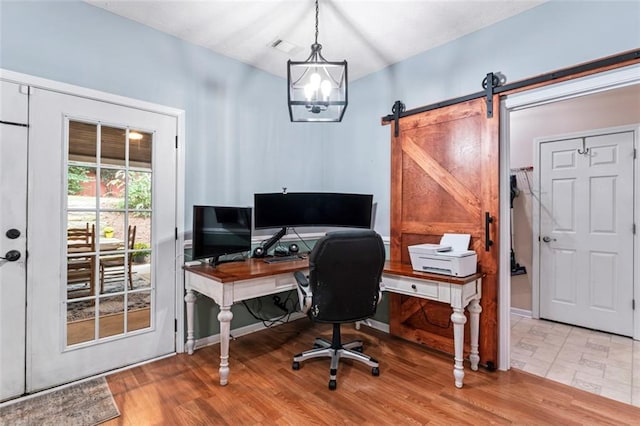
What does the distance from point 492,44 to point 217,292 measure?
9.36 feet

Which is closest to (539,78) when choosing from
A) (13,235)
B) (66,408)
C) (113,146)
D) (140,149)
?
(140,149)

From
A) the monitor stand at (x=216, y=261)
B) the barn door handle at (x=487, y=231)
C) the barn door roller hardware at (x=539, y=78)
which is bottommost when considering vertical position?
the monitor stand at (x=216, y=261)

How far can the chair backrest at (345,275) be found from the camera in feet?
6.79

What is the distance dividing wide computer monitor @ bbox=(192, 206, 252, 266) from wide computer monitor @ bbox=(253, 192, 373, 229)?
370 mm

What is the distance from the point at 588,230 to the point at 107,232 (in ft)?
14.9

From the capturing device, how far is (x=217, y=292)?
2.20 m

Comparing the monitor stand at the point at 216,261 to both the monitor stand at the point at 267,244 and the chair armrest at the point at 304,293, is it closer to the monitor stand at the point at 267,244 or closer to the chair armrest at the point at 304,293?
the monitor stand at the point at 267,244

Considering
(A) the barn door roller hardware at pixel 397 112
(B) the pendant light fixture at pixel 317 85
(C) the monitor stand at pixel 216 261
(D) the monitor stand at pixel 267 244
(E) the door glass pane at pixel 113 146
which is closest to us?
(B) the pendant light fixture at pixel 317 85

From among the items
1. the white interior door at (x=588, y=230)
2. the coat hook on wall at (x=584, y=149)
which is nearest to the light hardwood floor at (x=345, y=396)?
the white interior door at (x=588, y=230)

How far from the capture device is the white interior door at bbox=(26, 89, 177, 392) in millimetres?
2066

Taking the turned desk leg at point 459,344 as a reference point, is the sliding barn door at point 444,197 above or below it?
above

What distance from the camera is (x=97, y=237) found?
90.0 inches

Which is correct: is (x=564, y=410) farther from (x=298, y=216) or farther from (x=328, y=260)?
(x=298, y=216)

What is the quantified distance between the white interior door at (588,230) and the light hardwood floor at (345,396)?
5.20ft
